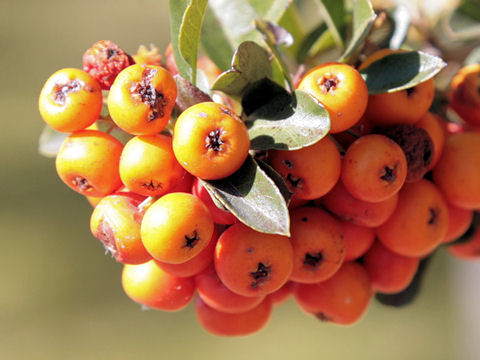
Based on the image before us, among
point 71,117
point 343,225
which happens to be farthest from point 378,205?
point 71,117

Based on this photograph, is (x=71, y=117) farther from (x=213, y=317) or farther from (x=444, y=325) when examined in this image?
(x=444, y=325)

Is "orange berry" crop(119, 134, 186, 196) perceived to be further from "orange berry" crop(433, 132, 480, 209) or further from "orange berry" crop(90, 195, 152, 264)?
"orange berry" crop(433, 132, 480, 209)

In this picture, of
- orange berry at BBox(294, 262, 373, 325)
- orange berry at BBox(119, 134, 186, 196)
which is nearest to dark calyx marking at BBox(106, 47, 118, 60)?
orange berry at BBox(119, 134, 186, 196)

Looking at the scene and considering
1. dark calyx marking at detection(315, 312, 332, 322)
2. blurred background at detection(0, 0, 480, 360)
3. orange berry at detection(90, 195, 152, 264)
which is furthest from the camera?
blurred background at detection(0, 0, 480, 360)

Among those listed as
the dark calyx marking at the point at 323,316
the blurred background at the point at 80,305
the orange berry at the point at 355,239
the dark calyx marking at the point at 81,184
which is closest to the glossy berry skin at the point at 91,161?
the dark calyx marking at the point at 81,184

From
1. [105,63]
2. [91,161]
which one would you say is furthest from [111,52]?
[91,161]

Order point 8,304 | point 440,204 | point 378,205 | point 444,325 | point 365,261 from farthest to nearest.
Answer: point 444,325 → point 8,304 → point 365,261 → point 440,204 → point 378,205

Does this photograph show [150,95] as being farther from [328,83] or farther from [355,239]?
[355,239]
